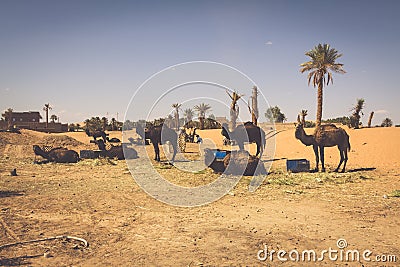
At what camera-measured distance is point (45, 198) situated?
935 centimetres

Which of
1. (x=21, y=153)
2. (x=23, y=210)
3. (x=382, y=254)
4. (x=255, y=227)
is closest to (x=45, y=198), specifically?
(x=23, y=210)

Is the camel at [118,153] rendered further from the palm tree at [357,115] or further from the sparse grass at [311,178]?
the palm tree at [357,115]

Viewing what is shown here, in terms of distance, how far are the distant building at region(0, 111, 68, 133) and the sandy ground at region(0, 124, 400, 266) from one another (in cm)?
4498

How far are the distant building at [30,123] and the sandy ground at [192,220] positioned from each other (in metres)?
45.0

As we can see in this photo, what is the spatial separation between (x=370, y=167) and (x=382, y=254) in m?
13.0

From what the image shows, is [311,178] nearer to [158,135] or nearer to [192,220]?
[192,220]

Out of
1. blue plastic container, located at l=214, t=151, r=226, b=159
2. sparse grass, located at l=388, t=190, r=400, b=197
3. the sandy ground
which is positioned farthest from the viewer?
blue plastic container, located at l=214, t=151, r=226, b=159

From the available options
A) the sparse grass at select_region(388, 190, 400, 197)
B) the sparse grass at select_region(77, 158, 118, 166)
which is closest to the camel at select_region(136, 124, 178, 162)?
the sparse grass at select_region(77, 158, 118, 166)

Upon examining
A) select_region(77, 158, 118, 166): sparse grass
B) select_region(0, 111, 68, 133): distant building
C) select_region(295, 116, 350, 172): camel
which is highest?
select_region(0, 111, 68, 133): distant building

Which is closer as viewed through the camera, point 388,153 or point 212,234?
point 212,234

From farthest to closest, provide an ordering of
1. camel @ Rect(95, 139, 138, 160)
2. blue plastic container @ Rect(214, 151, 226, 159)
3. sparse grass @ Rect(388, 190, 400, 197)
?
camel @ Rect(95, 139, 138, 160)
blue plastic container @ Rect(214, 151, 226, 159)
sparse grass @ Rect(388, 190, 400, 197)

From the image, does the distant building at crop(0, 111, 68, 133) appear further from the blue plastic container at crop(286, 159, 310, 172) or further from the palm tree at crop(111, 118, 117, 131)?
the blue plastic container at crop(286, 159, 310, 172)

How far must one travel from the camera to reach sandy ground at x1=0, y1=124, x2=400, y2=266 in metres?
5.46

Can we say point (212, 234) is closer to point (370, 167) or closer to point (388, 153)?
point (370, 167)
